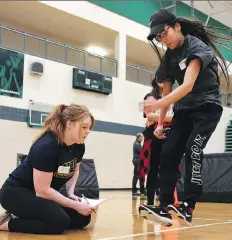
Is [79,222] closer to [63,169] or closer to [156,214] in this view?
[63,169]

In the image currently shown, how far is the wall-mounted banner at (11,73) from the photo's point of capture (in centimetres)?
1134

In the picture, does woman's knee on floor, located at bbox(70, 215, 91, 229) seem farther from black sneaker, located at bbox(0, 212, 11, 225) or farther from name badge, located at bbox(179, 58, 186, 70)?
name badge, located at bbox(179, 58, 186, 70)

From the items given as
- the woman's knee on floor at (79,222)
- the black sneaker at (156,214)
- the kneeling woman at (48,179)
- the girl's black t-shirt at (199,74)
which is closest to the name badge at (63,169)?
the kneeling woman at (48,179)

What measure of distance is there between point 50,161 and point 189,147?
0.99 metres

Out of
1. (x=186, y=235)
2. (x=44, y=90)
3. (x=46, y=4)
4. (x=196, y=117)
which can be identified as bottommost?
(x=186, y=235)

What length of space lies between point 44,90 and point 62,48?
1940mm

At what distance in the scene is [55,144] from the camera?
9.16ft

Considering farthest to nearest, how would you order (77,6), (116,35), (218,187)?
(116,35)
(77,6)
(218,187)

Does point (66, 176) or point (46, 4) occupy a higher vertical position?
point (46, 4)

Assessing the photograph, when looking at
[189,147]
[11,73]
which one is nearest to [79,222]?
[189,147]

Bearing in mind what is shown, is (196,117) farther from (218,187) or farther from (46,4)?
(46,4)

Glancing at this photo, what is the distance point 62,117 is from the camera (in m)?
2.87

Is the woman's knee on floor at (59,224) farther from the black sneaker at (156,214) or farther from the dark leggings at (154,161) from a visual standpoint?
the dark leggings at (154,161)

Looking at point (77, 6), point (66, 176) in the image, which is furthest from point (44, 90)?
point (66, 176)
